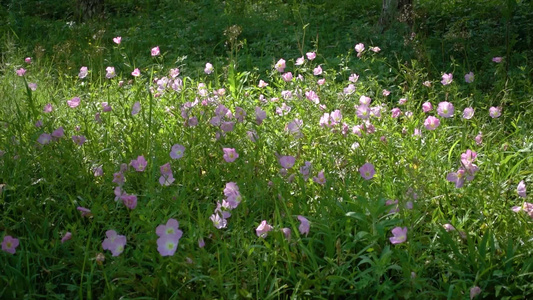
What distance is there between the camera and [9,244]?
214cm

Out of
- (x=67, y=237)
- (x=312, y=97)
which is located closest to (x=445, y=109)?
(x=312, y=97)

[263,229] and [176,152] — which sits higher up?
[263,229]

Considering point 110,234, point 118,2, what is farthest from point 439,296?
point 118,2

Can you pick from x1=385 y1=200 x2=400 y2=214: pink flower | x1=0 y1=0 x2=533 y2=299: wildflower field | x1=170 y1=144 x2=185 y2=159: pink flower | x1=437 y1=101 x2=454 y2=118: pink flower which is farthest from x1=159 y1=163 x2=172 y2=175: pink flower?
x1=437 y1=101 x2=454 y2=118: pink flower

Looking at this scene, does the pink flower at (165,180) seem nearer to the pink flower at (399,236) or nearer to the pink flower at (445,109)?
the pink flower at (399,236)

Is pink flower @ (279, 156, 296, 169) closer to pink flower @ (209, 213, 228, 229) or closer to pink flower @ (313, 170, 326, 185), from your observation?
pink flower @ (313, 170, 326, 185)

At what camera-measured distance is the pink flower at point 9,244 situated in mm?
2138

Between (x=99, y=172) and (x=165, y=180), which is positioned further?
(x=99, y=172)

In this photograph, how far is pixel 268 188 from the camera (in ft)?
8.54

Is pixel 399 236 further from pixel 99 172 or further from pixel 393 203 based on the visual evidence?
pixel 99 172

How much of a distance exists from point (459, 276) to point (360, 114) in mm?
1115

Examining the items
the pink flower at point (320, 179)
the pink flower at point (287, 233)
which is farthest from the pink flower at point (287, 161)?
the pink flower at point (287, 233)

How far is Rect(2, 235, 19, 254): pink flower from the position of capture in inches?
84.2

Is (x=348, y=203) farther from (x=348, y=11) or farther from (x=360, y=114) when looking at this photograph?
(x=348, y=11)
